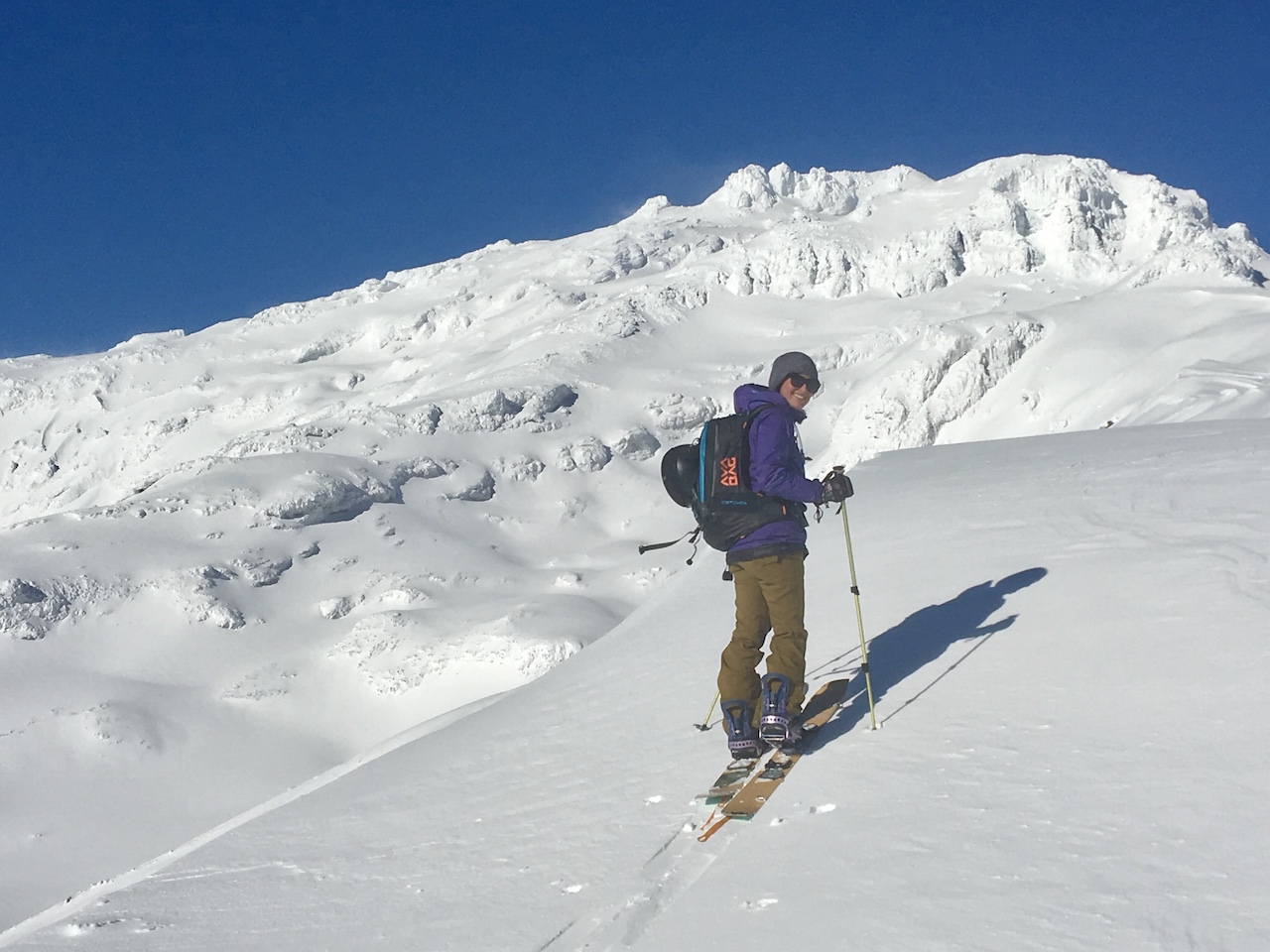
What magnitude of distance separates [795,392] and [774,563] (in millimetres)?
1139

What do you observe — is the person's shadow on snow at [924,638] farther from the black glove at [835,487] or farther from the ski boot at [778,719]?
the black glove at [835,487]

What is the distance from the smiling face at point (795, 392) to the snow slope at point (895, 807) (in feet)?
6.49

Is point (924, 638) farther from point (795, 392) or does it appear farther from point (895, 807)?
point (895, 807)

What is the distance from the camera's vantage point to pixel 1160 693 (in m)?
5.29

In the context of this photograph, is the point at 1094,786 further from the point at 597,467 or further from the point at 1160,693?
the point at 597,467

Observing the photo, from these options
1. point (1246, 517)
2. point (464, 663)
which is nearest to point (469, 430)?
point (464, 663)

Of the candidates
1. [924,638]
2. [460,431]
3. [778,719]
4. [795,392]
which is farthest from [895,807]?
[460,431]

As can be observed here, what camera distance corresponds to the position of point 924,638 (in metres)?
7.81

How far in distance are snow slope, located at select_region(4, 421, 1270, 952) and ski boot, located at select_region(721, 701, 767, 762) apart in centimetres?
28

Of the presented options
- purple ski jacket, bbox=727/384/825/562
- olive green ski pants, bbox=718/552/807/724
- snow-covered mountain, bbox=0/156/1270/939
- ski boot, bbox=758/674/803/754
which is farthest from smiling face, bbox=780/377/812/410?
snow-covered mountain, bbox=0/156/1270/939

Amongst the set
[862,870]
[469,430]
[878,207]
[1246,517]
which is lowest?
[862,870]

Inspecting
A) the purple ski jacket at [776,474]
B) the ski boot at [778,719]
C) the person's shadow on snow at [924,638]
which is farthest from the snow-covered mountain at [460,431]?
the ski boot at [778,719]

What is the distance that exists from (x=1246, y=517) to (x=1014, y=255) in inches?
4450

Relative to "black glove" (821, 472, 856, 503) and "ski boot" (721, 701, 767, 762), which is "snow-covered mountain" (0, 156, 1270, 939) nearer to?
"black glove" (821, 472, 856, 503)
